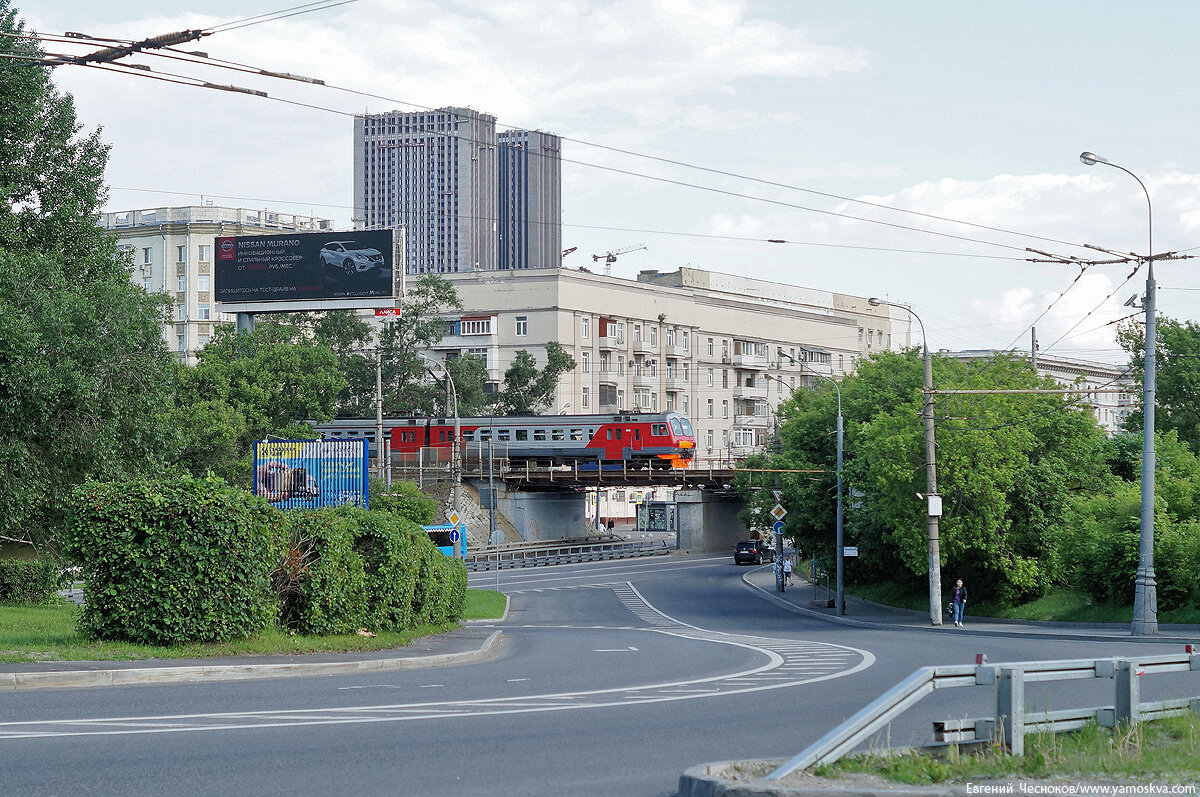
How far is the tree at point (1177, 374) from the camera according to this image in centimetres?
7681

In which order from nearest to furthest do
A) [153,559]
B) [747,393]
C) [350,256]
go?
[153,559], [350,256], [747,393]

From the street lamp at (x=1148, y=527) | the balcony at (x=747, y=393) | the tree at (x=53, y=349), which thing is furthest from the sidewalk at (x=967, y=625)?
the balcony at (x=747, y=393)

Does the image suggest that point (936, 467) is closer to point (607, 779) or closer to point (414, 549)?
point (414, 549)

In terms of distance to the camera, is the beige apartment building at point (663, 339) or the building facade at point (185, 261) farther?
the building facade at point (185, 261)

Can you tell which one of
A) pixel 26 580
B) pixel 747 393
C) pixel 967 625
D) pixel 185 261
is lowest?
pixel 967 625

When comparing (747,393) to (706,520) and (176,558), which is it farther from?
(176,558)

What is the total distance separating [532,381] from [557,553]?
72.9 ft

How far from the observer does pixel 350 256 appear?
204 ft

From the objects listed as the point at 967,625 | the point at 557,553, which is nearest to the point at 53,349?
the point at 967,625

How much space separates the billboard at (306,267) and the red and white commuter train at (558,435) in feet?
53.8

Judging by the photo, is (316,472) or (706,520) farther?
(706,520)

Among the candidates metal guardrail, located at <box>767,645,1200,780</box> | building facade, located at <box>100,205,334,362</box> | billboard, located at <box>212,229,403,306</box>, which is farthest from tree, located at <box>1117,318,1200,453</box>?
building facade, located at <box>100,205,334,362</box>

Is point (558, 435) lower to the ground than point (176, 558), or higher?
higher

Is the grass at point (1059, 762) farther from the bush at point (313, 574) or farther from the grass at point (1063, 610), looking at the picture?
the grass at point (1063, 610)
